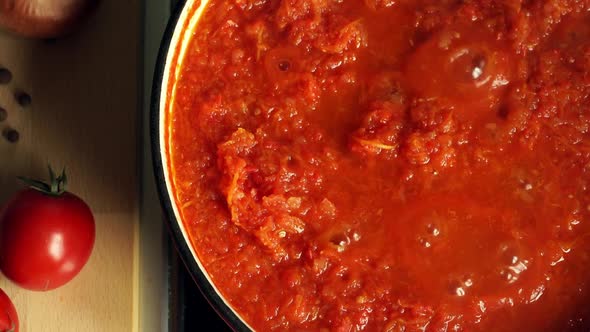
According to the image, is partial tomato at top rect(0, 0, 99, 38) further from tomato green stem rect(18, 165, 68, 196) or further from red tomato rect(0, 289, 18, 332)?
red tomato rect(0, 289, 18, 332)

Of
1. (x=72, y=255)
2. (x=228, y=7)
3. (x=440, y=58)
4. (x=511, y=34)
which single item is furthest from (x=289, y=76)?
(x=72, y=255)

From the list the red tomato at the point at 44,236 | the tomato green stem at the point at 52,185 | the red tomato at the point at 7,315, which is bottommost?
the red tomato at the point at 7,315

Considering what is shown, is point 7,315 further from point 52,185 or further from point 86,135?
point 86,135

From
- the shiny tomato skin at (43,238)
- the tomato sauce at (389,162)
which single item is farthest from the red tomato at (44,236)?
the tomato sauce at (389,162)

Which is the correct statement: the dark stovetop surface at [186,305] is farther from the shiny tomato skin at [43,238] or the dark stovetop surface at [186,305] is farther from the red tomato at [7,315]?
the red tomato at [7,315]


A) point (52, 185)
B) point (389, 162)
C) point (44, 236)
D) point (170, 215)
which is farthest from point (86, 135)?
point (389, 162)

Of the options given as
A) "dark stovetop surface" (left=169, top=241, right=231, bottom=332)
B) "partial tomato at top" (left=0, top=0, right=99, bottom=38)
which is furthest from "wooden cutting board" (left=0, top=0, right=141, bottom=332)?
"dark stovetop surface" (left=169, top=241, right=231, bottom=332)
